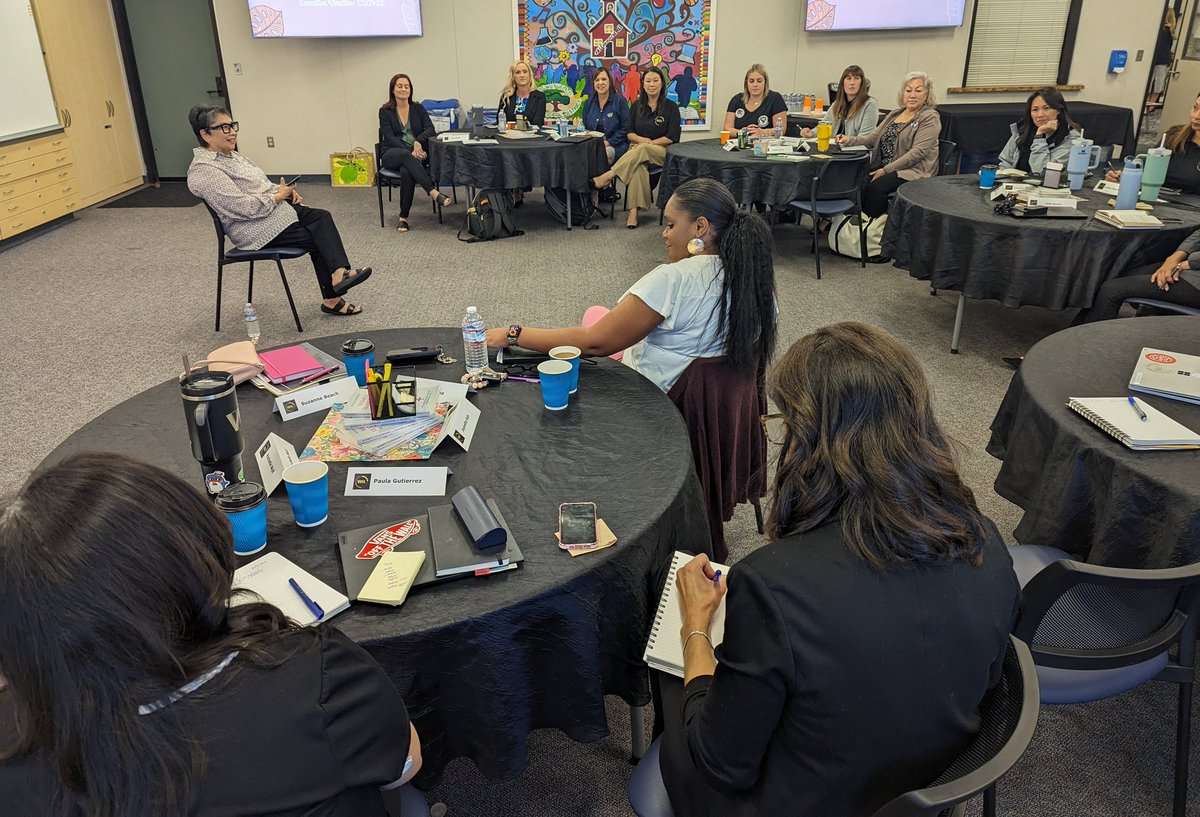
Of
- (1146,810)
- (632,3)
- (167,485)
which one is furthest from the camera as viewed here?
(632,3)

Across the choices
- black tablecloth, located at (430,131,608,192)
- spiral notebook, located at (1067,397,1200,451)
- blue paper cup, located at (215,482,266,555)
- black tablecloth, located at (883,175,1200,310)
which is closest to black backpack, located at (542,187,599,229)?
black tablecloth, located at (430,131,608,192)

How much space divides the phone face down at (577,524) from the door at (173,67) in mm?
8564

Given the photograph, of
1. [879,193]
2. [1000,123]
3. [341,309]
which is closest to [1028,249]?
[879,193]

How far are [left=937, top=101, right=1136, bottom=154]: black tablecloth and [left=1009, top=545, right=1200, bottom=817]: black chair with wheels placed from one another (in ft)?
22.8

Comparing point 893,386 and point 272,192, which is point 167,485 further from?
point 272,192

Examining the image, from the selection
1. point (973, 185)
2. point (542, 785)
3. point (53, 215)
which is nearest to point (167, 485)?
point (542, 785)

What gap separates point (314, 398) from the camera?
2.05 meters

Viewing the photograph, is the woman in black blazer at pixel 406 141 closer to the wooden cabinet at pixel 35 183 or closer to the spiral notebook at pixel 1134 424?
the wooden cabinet at pixel 35 183

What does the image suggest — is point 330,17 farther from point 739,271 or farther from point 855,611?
point 855,611

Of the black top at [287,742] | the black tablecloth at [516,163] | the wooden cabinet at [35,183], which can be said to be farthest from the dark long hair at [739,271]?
the wooden cabinet at [35,183]

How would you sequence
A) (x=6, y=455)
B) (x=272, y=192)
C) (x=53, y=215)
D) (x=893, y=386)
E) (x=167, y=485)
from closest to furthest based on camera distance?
(x=167, y=485)
(x=893, y=386)
(x=6, y=455)
(x=272, y=192)
(x=53, y=215)

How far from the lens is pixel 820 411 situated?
1.18 m

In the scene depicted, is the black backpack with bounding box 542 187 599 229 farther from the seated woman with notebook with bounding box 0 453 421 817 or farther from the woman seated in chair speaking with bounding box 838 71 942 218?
the seated woman with notebook with bounding box 0 453 421 817

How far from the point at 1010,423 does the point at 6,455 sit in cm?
371
